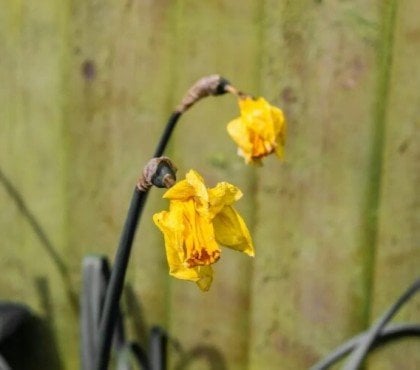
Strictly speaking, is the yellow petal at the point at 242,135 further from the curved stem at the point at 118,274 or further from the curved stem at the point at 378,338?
the curved stem at the point at 378,338

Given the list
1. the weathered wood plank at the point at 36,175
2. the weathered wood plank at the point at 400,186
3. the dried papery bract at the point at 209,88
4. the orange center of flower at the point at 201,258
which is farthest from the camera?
the weathered wood plank at the point at 36,175

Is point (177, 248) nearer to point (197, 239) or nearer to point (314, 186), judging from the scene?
point (197, 239)

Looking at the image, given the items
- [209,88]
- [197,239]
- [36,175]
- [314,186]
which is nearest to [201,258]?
[197,239]

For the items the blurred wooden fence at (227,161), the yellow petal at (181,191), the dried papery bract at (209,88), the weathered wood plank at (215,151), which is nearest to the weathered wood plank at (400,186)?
the blurred wooden fence at (227,161)

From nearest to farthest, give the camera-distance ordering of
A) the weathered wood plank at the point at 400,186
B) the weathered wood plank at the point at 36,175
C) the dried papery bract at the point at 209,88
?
the dried papery bract at the point at 209,88 < the weathered wood plank at the point at 400,186 < the weathered wood plank at the point at 36,175

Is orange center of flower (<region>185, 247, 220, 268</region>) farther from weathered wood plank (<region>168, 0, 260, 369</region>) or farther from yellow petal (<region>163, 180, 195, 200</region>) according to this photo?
weathered wood plank (<region>168, 0, 260, 369</region>)

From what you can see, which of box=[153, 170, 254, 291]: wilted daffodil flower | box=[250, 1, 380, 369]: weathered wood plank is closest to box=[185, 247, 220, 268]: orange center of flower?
box=[153, 170, 254, 291]: wilted daffodil flower
